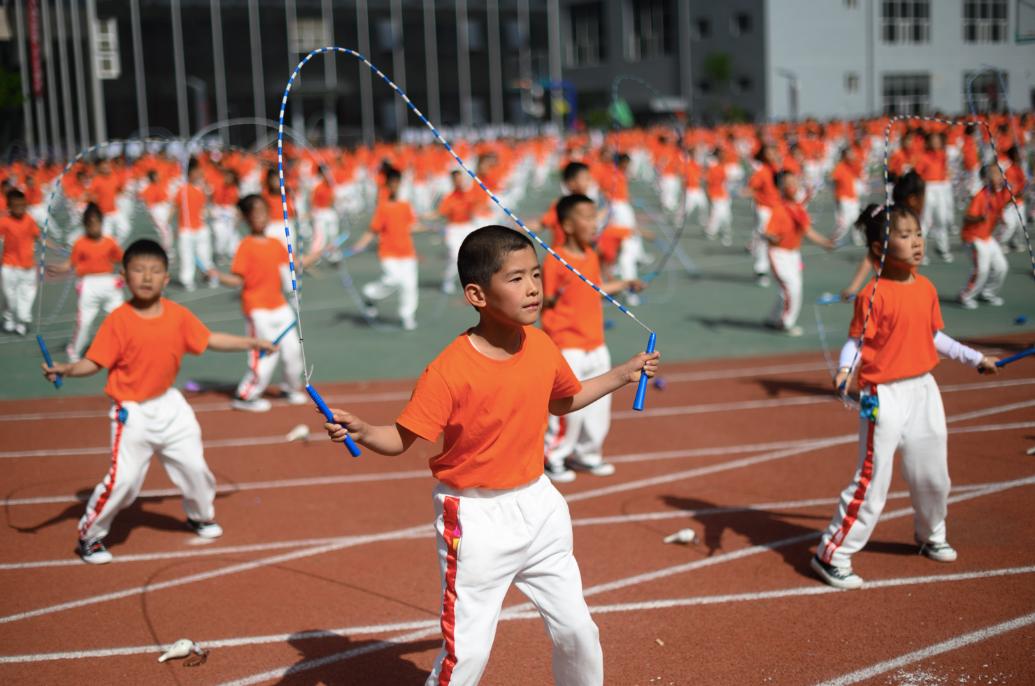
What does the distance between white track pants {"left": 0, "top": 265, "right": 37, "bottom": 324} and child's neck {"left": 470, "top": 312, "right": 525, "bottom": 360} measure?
1208 cm

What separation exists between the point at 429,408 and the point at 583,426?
423 centimetres

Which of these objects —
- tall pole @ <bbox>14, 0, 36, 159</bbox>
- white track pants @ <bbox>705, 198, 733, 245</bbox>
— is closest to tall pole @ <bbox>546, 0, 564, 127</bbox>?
Result: tall pole @ <bbox>14, 0, 36, 159</bbox>

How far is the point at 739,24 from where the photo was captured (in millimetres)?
60219

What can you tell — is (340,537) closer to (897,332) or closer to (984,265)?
(897,332)

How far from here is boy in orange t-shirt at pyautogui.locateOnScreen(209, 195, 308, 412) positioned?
33.1ft

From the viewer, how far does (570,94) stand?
223 feet

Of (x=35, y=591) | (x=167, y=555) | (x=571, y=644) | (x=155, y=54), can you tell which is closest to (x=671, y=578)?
(x=571, y=644)

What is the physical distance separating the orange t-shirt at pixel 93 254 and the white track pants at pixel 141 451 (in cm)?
614

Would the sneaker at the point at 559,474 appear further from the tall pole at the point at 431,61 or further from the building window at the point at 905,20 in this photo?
the tall pole at the point at 431,61

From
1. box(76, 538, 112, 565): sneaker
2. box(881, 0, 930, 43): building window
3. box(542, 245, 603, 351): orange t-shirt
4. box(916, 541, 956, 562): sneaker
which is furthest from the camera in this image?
box(881, 0, 930, 43): building window

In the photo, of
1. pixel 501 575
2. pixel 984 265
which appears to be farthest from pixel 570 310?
pixel 984 265

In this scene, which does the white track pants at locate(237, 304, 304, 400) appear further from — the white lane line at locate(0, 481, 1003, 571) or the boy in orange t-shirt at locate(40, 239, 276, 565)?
the white lane line at locate(0, 481, 1003, 571)

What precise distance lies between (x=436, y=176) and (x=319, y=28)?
33013mm

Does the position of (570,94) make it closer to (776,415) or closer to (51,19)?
(51,19)
